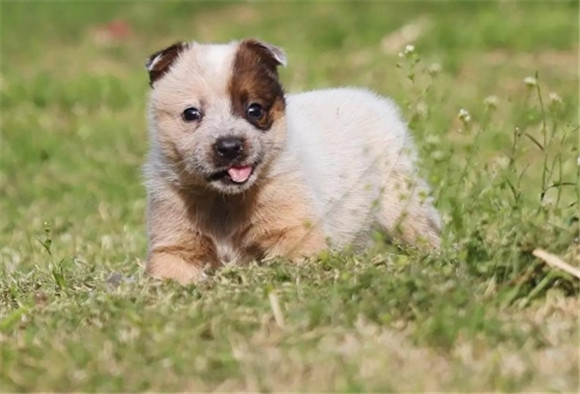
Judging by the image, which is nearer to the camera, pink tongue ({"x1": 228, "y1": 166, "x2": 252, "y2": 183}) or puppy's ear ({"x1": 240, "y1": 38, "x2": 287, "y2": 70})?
pink tongue ({"x1": 228, "y1": 166, "x2": 252, "y2": 183})

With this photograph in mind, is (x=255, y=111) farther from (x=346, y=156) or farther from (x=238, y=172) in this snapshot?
(x=346, y=156)

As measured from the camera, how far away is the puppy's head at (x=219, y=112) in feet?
20.9

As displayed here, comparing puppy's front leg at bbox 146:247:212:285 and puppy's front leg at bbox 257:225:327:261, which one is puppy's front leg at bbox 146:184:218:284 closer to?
puppy's front leg at bbox 146:247:212:285

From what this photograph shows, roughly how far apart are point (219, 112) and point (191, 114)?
0.17m

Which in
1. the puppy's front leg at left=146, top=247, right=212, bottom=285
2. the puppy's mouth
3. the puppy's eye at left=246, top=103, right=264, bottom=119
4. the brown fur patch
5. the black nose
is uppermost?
the brown fur patch

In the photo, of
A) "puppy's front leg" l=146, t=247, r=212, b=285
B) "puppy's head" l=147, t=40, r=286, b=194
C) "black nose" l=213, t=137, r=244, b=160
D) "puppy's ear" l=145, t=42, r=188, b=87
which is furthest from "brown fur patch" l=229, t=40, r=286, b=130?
"puppy's front leg" l=146, t=247, r=212, b=285

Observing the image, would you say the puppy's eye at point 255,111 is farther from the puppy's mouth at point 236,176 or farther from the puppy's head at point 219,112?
the puppy's mouth at point 236,176

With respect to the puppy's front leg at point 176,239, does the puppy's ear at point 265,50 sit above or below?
above

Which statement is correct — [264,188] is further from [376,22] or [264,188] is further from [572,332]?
[376,22]

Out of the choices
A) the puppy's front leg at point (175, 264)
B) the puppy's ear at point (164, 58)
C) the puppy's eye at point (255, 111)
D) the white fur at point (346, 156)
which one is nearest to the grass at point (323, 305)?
the puppy's front leg at point (175, 264)

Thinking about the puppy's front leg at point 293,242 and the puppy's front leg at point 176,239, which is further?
the puppy's front leg at point 176,239

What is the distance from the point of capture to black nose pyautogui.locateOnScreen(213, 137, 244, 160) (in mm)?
6301

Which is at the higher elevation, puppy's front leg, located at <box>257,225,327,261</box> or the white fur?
the white fur

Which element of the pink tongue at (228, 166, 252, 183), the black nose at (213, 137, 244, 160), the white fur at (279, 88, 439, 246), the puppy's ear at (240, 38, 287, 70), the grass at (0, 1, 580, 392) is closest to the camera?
the grass at (0, 1, 580, 392)
